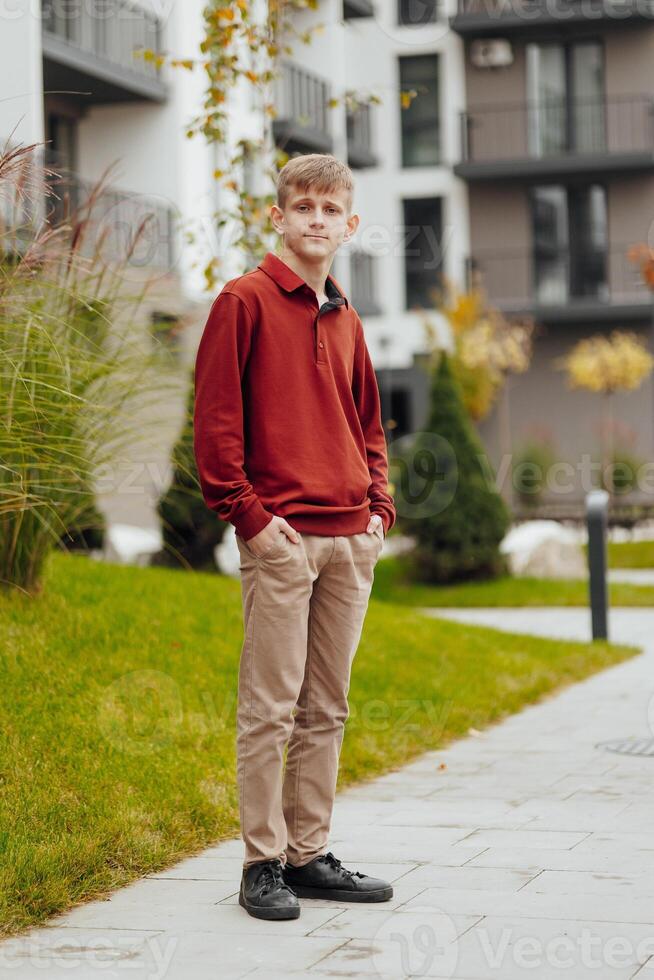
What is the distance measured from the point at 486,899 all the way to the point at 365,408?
152cm

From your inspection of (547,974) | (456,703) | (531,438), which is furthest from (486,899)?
(531,438)

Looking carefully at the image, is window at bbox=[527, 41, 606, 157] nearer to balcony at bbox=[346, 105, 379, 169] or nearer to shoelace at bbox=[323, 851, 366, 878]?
balcony at bbox=[346, 105, 379, 169]

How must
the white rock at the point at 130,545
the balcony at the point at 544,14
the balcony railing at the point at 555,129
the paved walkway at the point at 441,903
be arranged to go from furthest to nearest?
the balcony railing at the point at 555,129 → the balcony at the point at 544,14 → the white rock at the point at 130,545 → the paved walkway at the point at 441,903

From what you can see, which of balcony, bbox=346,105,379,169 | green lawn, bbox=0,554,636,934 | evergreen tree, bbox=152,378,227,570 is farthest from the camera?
balcony, bbox=346,105,379,169

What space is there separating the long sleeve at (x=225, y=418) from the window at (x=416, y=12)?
30.2 meters

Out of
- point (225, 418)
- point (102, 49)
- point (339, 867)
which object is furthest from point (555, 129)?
point (339, 867)

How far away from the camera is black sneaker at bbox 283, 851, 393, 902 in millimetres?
4172

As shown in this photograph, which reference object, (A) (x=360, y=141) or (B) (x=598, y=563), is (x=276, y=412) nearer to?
(B) (x=598, y=563)

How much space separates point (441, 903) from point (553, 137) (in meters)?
30.4

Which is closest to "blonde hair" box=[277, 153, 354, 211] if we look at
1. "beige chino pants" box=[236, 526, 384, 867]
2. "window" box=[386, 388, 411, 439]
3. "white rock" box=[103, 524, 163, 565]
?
"beige chino pants" box=[236, 526, 384, 867]

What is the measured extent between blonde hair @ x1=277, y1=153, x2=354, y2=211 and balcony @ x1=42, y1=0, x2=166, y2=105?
48.4 ft

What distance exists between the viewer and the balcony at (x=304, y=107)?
956 inches

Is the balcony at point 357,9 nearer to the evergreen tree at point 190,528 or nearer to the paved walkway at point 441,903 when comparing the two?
the evergreen tree at point 190,528

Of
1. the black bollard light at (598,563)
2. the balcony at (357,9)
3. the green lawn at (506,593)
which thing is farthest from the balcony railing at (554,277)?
the black bollard light at (598,563)
